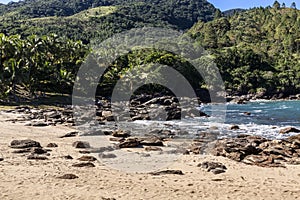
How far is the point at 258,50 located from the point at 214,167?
120 metres

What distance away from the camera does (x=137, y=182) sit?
16.1 meters

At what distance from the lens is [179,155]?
2345cm

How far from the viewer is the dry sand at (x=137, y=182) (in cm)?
1405

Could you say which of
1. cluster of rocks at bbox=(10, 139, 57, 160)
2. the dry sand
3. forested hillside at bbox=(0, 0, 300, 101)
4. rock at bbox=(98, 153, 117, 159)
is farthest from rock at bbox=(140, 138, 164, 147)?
forested hillside at bbox=(0, 0, 300, 101)

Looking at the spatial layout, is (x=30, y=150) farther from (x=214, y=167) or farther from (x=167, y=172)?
(x=214, y=167)

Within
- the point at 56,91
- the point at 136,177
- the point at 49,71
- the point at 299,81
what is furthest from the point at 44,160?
the point at 299,81

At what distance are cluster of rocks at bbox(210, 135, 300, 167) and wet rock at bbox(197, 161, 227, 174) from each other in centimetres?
255

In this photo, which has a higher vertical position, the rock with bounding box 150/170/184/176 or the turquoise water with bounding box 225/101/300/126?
the rock with bounding box 150/170/184/176

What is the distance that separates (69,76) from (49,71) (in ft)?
15.8

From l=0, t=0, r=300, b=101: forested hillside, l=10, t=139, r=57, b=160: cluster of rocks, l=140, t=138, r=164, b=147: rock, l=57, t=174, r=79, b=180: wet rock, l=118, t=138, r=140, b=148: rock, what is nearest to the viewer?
l=57, t=174, r=79, b=180: wet rock

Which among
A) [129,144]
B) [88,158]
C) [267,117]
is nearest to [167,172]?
[88,158]

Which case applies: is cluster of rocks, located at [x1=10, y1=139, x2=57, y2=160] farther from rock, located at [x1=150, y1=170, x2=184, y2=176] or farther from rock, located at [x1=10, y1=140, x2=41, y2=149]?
rock, located at [x1=150, y1=170, x2=184, y2=176]

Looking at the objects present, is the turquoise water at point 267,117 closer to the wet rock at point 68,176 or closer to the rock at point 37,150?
the rock at point 37,150

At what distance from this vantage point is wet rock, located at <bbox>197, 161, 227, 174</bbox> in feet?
62.5
